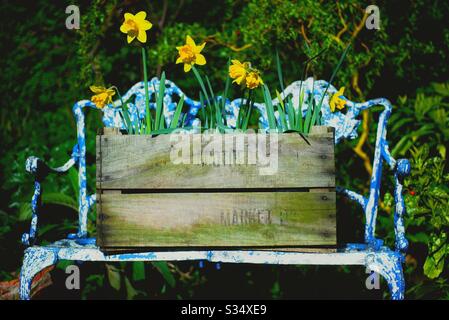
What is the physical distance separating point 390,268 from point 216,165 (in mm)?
714

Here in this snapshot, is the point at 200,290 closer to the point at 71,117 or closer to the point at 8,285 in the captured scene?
the point at 8,285

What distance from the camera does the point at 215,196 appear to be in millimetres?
2395

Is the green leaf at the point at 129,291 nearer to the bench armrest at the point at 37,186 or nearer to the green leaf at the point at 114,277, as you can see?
the green leaf at the point at 114,277

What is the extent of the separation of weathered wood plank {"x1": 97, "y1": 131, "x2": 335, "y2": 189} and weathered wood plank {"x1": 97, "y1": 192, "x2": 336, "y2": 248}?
40 mm

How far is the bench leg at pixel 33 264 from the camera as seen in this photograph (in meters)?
2.49

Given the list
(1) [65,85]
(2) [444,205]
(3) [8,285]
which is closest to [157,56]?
(1) [65,85]

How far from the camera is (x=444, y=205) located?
292cm

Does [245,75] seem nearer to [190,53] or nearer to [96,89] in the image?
[190,53]

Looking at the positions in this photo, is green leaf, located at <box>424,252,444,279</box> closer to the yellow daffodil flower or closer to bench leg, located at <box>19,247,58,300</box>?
the yellow daffodil flower

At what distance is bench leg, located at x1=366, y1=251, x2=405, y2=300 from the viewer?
2.36 m

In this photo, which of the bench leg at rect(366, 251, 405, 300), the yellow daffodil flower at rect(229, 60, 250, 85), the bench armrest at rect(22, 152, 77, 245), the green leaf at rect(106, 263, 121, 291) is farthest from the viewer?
the green leaf at rect(106, 263, 121, 291)

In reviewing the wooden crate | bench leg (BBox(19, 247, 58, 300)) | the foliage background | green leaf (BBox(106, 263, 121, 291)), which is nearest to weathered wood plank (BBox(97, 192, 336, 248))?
the wooden crate

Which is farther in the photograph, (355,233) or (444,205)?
(355,233)
